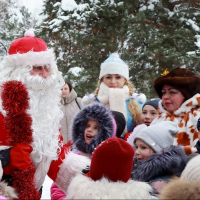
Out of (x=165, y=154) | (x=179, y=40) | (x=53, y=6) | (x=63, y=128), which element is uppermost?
(x=53, y=6)

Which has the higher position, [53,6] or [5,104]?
[53,6]

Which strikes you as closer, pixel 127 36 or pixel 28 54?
pixel 28 54

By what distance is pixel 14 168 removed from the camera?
2477mm

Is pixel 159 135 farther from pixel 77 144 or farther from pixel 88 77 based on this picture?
pixel 88 77

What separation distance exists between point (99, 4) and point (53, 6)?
56.6 inches

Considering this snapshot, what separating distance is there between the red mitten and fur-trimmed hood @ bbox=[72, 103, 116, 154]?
2.98 feet

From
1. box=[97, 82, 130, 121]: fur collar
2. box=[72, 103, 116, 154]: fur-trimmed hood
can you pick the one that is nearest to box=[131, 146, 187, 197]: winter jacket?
box=[72, 103, 116, 154]: fur-trimmed hood

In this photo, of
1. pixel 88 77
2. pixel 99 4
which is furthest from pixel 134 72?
pixel 99 4

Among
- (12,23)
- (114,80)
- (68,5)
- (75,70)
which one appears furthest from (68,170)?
(12,23)

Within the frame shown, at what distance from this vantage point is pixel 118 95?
14.9 ft

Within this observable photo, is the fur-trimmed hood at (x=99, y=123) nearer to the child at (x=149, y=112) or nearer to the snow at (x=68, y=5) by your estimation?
the child at (x=149, y=112)

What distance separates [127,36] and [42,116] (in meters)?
7.54

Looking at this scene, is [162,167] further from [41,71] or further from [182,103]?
[41,71]

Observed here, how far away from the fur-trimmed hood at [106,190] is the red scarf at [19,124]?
0.57 m
